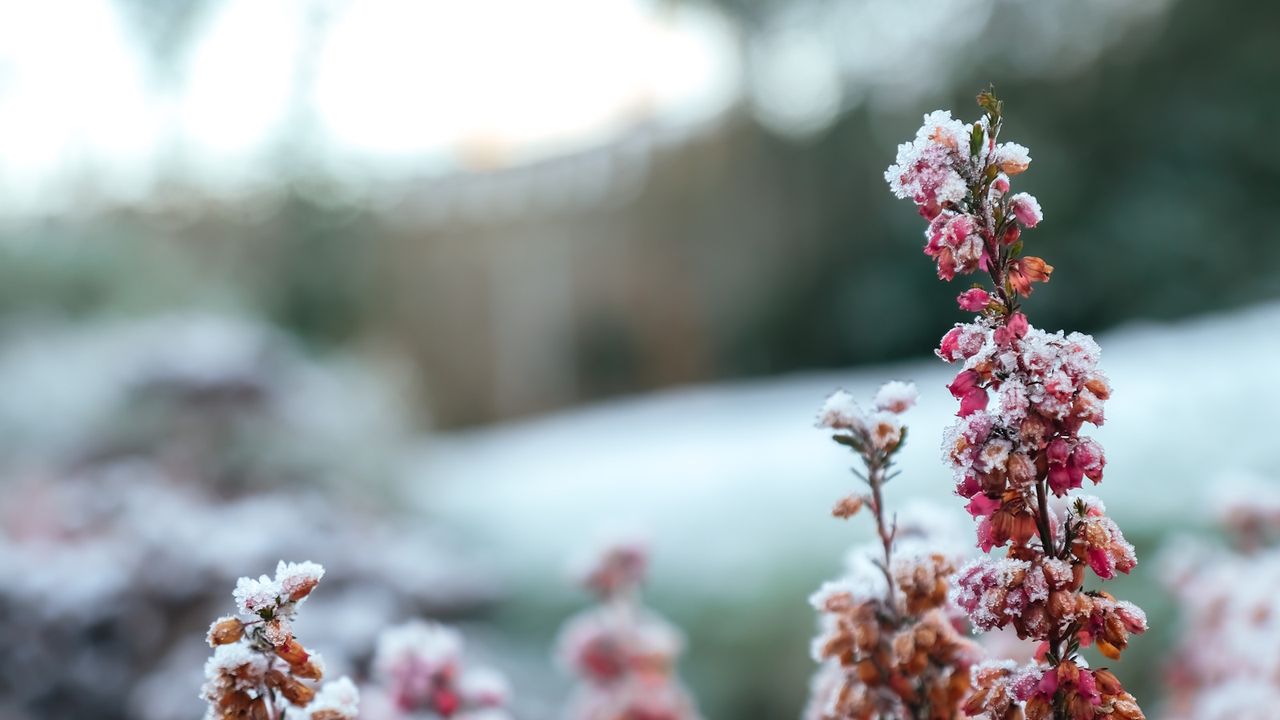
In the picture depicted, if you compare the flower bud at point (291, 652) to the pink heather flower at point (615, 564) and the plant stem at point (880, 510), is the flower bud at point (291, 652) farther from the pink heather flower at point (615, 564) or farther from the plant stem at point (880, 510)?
the pink heather flower at point (615, 564)

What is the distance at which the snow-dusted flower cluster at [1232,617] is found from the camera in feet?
2.76

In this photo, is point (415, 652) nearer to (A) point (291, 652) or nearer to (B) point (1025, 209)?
(A) point (291, 652)

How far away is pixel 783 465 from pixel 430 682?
198 centimetres

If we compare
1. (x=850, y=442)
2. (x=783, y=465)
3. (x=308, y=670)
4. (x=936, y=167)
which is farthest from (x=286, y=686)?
(x=783, y=465)

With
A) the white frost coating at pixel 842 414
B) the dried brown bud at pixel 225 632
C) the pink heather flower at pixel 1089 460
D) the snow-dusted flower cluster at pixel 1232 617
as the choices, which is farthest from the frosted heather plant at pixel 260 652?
the snow-dusted flower cluster at pixel 1232 617

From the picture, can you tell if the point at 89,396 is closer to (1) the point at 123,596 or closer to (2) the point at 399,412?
(2) the point at 399,412

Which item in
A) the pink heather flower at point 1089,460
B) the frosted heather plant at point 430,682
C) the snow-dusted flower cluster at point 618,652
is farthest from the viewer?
the snow-dusted flower cluster at point 618,652

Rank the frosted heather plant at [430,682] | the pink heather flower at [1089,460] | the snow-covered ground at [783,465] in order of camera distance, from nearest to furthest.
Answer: the pink heather flower at [1089,460] < the frosted heather plant at [430,682] < the snow-covered ground at [783,465]

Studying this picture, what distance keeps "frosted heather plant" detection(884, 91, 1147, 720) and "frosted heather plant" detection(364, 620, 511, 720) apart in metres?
0.41

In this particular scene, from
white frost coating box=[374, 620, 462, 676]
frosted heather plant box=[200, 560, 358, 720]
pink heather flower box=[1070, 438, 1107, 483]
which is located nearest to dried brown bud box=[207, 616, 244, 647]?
frosted heather plant box=[200, 560, 358, 720]

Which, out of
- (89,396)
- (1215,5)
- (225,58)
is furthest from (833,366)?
(225,58)

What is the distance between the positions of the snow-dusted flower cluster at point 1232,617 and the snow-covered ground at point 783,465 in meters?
0.34

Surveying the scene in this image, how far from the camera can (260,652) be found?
0.53 metres

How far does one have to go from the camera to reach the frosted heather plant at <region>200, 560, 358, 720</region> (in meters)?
0.52
